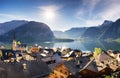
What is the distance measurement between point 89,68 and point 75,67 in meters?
4.38

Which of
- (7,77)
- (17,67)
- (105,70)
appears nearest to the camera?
(7,77)

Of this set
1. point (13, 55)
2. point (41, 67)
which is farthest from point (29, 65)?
point (13, 55)

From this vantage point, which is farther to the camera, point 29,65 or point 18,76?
point 29,65

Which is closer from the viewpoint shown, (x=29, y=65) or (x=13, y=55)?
(x=29, y=65)

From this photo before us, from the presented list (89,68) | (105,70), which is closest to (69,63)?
(89,68)

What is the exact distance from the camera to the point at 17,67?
53.0 meters

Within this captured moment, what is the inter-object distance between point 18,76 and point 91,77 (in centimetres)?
2424

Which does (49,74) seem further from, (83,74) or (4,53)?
(4,53)

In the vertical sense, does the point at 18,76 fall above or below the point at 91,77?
above

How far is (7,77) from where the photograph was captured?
48.4m

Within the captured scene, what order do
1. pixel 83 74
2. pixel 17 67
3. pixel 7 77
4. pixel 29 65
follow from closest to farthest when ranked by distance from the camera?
pixel 7 77 → pixel 17 67 → pixel 29 65 → pixel 83 74

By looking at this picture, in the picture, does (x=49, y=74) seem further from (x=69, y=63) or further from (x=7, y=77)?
(x=7, y=77)

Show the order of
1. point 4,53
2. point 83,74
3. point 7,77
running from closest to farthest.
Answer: point 7,77, point 83,74, point 4,53

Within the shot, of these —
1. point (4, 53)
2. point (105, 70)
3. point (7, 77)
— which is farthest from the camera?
point (4, 53)
